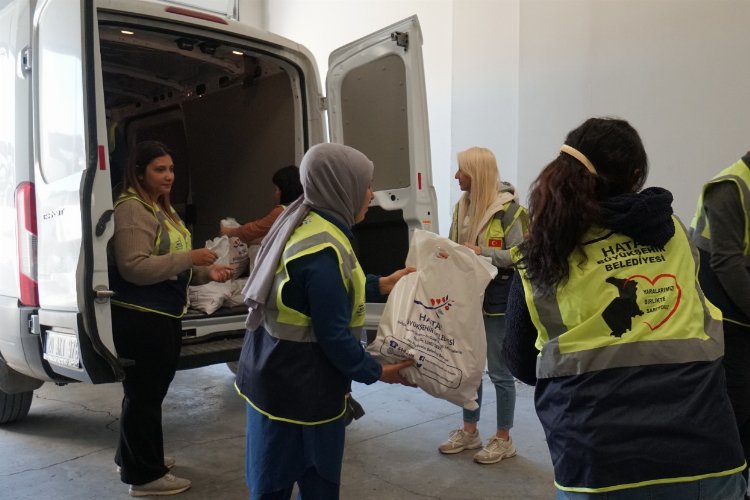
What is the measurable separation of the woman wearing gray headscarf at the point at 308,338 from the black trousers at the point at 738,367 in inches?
52.5

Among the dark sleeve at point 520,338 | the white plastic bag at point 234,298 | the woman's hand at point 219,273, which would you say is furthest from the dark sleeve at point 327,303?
the white plastic bag at point 234,298

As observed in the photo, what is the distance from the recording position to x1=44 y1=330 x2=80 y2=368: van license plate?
9.52ft

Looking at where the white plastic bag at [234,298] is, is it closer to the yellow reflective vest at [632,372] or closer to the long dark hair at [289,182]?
the long dark hair at [289,182]

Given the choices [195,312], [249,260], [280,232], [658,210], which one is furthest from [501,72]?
[658,210]

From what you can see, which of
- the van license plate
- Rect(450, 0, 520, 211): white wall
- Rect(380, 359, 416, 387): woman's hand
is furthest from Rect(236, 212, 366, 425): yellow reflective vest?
Rect(450, 0, 520, 211): white wall

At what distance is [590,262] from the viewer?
148cm

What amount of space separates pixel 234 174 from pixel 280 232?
341 cm

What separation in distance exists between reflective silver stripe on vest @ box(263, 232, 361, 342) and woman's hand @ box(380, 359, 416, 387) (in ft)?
1.04

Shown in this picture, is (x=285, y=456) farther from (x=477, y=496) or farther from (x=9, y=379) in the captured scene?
(x=9, y=379)

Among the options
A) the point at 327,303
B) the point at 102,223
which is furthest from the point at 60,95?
the point at 327,303

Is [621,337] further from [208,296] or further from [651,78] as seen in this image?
[651,78]

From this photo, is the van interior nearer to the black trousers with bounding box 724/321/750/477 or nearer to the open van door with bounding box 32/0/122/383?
the open van door with bounding box 32/0/122/383

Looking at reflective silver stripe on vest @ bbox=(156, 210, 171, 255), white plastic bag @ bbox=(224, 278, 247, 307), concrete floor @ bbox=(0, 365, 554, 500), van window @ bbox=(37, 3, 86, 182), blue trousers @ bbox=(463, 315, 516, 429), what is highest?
van window @ bbox=(37, 3, 86, 182)

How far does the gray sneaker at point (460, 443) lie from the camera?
3768mm
